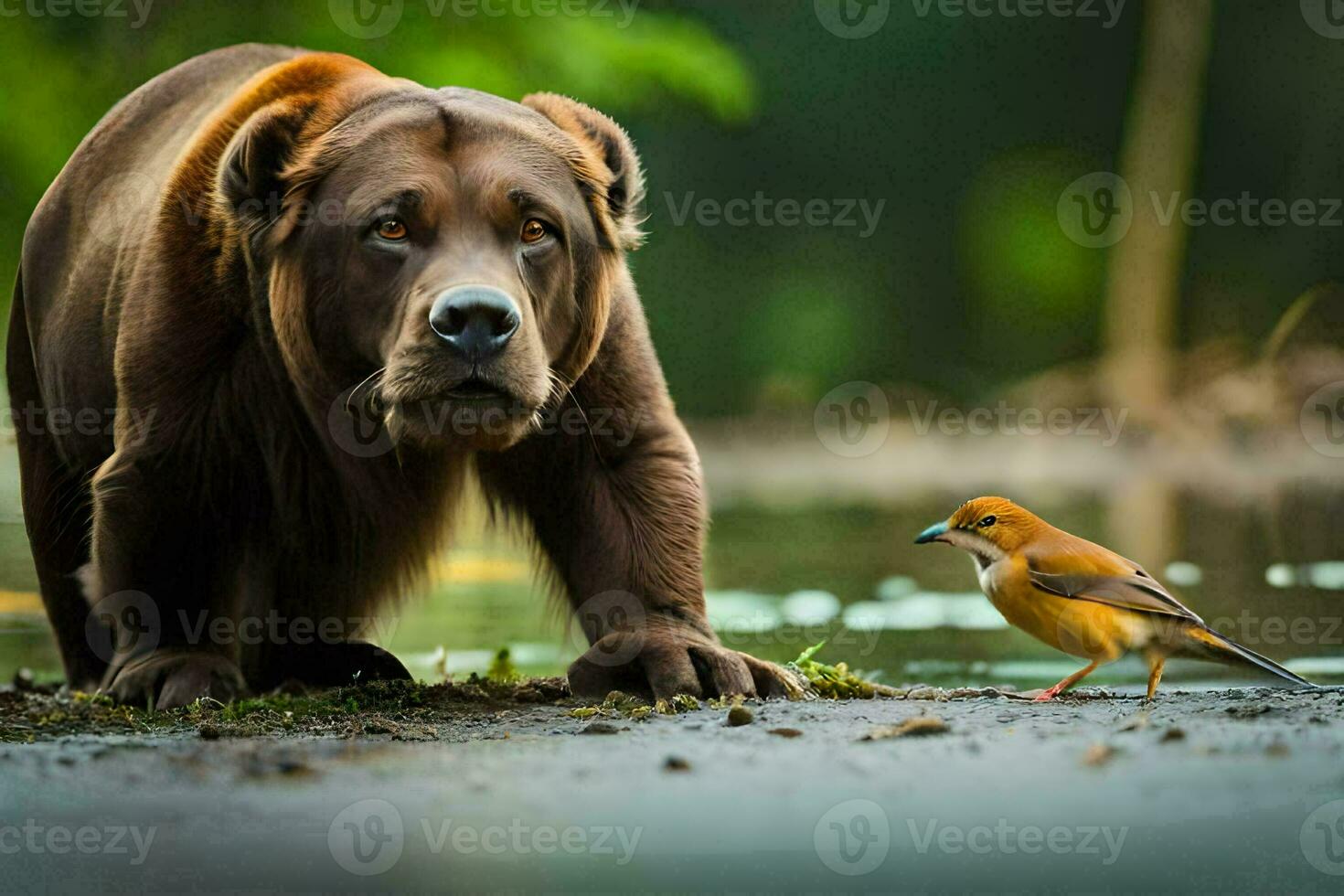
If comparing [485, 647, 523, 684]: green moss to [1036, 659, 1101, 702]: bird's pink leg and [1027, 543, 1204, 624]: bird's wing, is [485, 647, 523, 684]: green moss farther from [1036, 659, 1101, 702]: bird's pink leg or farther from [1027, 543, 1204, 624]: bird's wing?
[1027, 543, 1204, 624]: bird's wing

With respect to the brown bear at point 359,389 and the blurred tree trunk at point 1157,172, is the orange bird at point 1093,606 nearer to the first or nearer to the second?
the brown bear at point 359,389

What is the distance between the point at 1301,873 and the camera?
2561 millimetres

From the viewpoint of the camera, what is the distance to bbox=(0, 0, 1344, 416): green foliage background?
61.3 feet

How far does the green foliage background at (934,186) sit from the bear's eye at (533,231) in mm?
13063

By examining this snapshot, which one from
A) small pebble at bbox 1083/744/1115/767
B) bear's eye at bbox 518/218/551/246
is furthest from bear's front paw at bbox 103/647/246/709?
small pebble at bbox 1083/744/1115/767

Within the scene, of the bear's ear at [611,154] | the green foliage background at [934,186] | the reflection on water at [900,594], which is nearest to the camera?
the bear's ear at [611,154]

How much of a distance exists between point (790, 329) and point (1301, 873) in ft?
54.7

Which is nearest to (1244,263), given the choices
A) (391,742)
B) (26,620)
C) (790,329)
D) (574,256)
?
(790,329)

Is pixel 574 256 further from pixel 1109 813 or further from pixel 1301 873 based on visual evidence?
pixel 1301 873

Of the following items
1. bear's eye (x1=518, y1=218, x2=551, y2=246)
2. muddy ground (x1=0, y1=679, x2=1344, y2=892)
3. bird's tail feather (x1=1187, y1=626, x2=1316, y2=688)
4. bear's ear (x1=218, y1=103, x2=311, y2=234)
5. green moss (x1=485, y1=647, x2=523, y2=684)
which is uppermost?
bear's ear (x1=218, y1=103, x2=311, y2=234)

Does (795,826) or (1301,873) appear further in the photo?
(795,826)

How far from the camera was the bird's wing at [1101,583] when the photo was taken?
3.86 metres

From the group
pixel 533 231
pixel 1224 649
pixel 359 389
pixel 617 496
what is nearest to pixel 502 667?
pixel 617 496

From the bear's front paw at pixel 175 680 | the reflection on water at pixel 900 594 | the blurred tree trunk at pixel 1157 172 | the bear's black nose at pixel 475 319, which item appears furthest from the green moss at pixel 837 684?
the blurred tree trunk at pixel 1157 172
